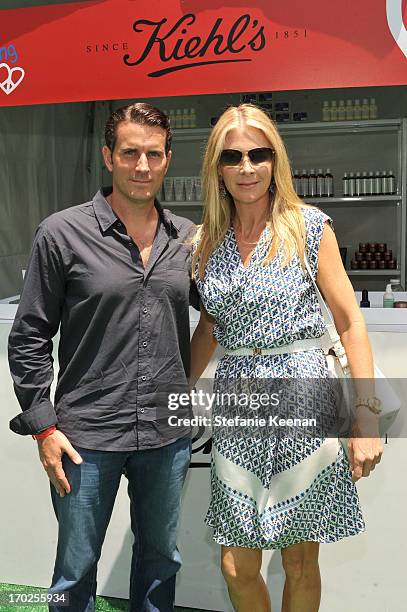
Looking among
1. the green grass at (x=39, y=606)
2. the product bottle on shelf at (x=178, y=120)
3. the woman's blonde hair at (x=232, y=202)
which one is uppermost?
the product bottle on shelf at (x=178, y=120)

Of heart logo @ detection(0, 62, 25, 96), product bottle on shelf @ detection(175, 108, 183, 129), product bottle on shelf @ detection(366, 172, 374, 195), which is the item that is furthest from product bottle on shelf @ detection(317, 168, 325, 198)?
heart logo @ detection(0, 62, 25, 96)

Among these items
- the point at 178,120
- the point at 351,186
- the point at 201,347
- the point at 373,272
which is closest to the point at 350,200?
the point at 351,186

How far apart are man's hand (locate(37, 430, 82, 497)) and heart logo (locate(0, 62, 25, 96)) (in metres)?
1.82

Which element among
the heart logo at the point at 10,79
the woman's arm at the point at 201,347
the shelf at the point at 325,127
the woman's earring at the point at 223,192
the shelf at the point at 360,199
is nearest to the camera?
the woman's earring at the point at 223,192

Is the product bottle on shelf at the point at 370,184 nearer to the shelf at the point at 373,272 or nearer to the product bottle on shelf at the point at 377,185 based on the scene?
the product bottle on shelf at the point at 377,185

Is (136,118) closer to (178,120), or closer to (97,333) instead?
(97,333)

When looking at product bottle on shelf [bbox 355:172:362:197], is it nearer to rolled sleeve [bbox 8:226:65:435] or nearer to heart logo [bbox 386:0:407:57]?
heart logo [bbox 386:0:407:57]

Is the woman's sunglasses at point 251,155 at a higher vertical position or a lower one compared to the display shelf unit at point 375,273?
higher

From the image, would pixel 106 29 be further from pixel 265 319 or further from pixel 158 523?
pixel 158 523

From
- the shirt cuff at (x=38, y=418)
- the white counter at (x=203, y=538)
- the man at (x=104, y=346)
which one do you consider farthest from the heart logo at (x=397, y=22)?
the shirt cuff at (x=38, y=418)

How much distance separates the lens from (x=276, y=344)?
5.61 ft

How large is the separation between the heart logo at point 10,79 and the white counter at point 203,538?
96 cm

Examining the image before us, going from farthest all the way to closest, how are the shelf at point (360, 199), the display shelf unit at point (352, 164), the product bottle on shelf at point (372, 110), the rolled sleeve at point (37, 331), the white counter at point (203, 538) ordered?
the display shelf unit at point (352, 164) < the product bottle on shelf at point (372, 110) < the shelf at point (360, 199) < the white counter at point (203, 538) < the rolled sleeve at point (37, 331)

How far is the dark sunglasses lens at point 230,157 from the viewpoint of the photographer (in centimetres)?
172
